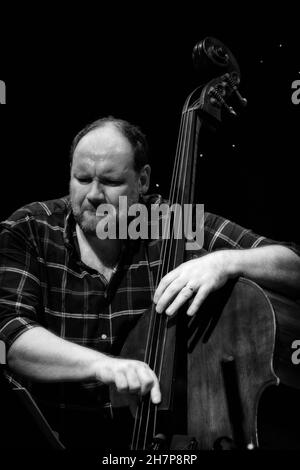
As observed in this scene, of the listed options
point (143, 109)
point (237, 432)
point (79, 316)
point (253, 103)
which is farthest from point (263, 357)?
point (143, 109)

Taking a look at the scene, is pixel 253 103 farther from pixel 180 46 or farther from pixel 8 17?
pixel 8 17

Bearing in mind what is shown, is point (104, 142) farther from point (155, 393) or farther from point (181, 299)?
point (155, 393)

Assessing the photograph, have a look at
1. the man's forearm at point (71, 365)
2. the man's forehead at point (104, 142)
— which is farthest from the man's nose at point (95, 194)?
the man's forearm at point (71, 365)

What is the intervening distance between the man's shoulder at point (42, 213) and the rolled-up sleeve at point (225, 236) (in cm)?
55

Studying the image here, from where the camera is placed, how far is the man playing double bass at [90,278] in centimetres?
142

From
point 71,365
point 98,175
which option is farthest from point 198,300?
point 98,175

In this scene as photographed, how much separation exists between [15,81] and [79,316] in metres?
1.43

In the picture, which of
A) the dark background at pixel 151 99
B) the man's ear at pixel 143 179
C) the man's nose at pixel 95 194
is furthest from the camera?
the dark background at pixel 151 99

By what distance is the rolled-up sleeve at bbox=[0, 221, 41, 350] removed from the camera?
1505 mm

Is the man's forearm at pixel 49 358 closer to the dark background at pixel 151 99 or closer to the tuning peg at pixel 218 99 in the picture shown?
the tuning peg at pixel 218 99

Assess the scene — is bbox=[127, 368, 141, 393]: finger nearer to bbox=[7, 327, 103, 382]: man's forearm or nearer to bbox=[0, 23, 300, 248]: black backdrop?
bbox=[7, 327, 103, 382]: man's forearm

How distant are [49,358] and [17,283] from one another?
0.34m

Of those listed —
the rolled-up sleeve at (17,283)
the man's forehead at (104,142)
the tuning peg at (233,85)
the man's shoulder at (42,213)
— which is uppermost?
the tuning peg at (233,85)

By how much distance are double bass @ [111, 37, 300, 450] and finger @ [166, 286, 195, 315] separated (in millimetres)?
50
